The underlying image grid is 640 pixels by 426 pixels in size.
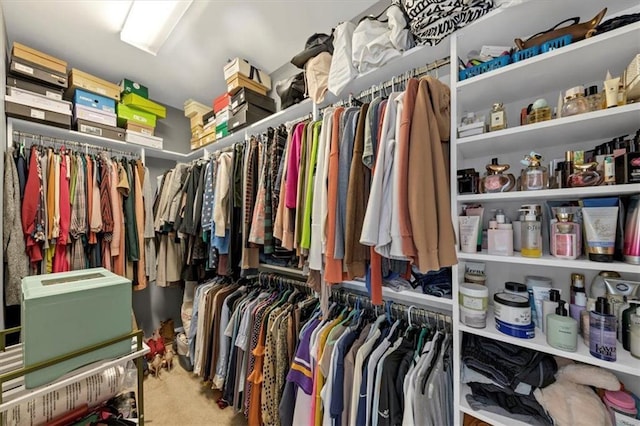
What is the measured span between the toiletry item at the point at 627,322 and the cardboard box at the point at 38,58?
131 inches

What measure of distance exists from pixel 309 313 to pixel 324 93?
125 cm

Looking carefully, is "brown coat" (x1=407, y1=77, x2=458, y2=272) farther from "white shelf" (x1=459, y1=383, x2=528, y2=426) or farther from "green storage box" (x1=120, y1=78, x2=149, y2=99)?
"green storage box" (x1=120, y1=78, x2=149, y2=99)

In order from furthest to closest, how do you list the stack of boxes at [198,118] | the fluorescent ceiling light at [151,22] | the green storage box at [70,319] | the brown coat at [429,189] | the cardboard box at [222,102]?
the stack of boxes at [198,118]
the cardboard box at [222,102]
the fluorescent ceiling light at [151,22]
the brown coat at [429,189]
the green storage box at [70,319]

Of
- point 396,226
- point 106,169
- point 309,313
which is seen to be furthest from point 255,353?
point 106,169

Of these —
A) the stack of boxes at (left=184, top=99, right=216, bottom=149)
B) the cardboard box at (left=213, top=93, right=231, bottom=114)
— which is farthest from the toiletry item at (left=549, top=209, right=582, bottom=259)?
the stack of boxes at (left=184, top=99, right=216, bottom=149)

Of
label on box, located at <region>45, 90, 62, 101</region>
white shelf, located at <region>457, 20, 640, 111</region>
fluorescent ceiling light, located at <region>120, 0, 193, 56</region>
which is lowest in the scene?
white shelf, located at <region>457, 20, 640, 111</region>

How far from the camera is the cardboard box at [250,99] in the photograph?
1902 mm

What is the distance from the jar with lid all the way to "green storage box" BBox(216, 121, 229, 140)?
205 centimetres

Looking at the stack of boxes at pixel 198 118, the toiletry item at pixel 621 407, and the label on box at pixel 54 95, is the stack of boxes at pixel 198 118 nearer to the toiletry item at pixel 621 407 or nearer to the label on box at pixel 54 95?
the label on box at pixel 54 95

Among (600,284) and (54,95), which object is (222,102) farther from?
(600,284)

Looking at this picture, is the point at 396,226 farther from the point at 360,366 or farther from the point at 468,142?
the point at 360,366

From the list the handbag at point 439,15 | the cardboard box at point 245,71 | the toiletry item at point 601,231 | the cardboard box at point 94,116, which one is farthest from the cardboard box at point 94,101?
the toiletry item at point 601,231

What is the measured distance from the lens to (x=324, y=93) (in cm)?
136

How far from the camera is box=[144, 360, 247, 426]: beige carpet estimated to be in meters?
1.59
